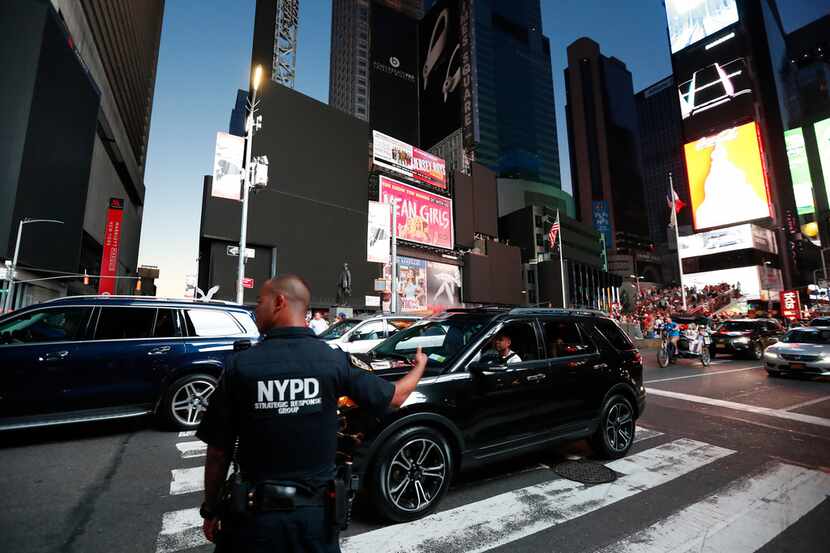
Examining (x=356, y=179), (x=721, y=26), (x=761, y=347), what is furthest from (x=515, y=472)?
(x=721, y=26)

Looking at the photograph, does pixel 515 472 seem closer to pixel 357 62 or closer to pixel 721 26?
pixel 357 62

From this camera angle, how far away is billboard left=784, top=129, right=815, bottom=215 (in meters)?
82.5

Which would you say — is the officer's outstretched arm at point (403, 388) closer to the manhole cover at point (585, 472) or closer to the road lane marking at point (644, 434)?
the manhole cover at point (585, 472)

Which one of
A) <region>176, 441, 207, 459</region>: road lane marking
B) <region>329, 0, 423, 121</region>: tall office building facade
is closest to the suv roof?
<region>176, 441, 207, 459</region>: road lane marking

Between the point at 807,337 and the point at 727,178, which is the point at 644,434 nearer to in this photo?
the point at 807,337

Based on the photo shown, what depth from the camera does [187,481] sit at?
Result: 162 inches

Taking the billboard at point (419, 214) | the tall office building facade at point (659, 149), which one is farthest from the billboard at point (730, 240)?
the tall office building facade at point (659, 149)

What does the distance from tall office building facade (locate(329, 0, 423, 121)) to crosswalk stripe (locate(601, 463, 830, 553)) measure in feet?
285

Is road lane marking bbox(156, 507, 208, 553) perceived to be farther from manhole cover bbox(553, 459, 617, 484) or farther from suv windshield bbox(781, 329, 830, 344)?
suv windshield bbox(781, 329, 830, 344)

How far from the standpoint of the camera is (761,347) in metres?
17.0

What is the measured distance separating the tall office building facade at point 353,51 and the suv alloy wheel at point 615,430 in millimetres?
85629

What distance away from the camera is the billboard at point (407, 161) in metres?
46.2

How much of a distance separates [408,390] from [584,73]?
166 meters

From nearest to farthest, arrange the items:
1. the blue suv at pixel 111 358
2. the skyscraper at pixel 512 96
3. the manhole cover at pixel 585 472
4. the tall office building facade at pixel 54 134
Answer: the manhole cover at pixel 585 472 < the blue suv at pixel 111 358 < the tall office building facade at pixel 54 134 < the skyscraper at pixel 512 96
